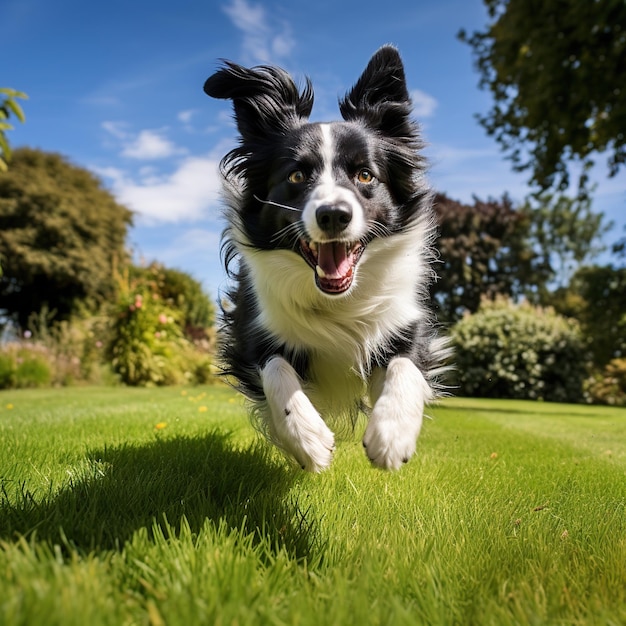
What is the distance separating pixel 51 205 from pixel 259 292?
2575 cm

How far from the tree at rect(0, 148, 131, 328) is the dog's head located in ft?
80.1

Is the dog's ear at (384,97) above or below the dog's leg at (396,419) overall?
above

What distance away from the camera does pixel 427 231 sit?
142 inches

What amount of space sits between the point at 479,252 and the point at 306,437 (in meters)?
28.7

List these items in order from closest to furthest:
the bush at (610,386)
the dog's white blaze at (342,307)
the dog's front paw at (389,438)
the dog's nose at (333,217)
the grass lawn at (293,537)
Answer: the grass lawn at (293,537) → the dog's front paw at (389,438) → the dog's nose at (333,217) → the dog's white blaze at (342,307) → the bush at (610,386)

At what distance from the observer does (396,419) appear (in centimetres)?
252

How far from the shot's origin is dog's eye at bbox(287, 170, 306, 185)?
3.15 meters

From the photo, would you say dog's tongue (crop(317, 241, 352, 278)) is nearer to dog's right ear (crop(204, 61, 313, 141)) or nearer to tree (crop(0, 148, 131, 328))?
dog's right ear (crop(204, 61, 313, 141))

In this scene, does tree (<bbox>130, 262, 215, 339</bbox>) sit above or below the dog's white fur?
above

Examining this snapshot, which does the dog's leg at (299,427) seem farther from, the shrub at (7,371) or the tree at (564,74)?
the shrub at (7,371)

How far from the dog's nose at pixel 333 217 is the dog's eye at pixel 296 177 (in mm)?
473

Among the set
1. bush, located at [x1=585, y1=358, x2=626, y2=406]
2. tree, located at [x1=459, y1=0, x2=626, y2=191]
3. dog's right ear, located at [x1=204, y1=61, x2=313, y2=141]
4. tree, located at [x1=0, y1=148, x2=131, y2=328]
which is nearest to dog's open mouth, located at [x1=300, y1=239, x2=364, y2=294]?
dog's right ear, located at [x1=204, y1=61, x2=313, y2=141]

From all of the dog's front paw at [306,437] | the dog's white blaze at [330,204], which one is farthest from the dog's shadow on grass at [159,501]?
the dog's white blaze at [330,204]

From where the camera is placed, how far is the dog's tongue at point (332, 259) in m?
2.96
